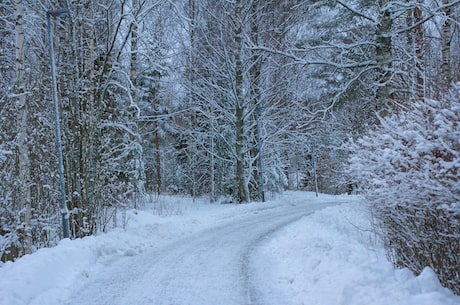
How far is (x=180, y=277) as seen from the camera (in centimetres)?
572

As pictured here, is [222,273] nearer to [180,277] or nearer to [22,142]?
[180,277]

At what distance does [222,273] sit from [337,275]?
6.69 ft

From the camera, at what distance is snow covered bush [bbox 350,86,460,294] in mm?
3297

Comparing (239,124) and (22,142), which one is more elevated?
(239,124)

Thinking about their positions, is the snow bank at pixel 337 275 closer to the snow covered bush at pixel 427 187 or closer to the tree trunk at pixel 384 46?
the snow covered bush at pixel 427 187

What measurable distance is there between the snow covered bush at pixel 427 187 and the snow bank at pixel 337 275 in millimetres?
284

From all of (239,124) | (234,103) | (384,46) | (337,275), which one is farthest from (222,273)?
(234,103)

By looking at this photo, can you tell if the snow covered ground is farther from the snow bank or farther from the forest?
the forest

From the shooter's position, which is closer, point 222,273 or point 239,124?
point 222,273

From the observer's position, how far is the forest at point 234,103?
3.95 m

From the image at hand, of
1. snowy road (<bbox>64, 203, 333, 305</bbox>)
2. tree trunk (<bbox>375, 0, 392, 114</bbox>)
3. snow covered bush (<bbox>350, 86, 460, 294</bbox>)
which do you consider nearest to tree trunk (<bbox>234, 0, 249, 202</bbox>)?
snowy road (<bbox>64, 203, 333, 305</bbox>)

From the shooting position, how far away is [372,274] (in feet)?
13.7

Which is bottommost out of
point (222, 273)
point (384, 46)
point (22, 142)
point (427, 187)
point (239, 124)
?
point (222, 273)

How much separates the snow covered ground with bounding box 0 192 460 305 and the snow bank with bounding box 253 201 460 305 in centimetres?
1
